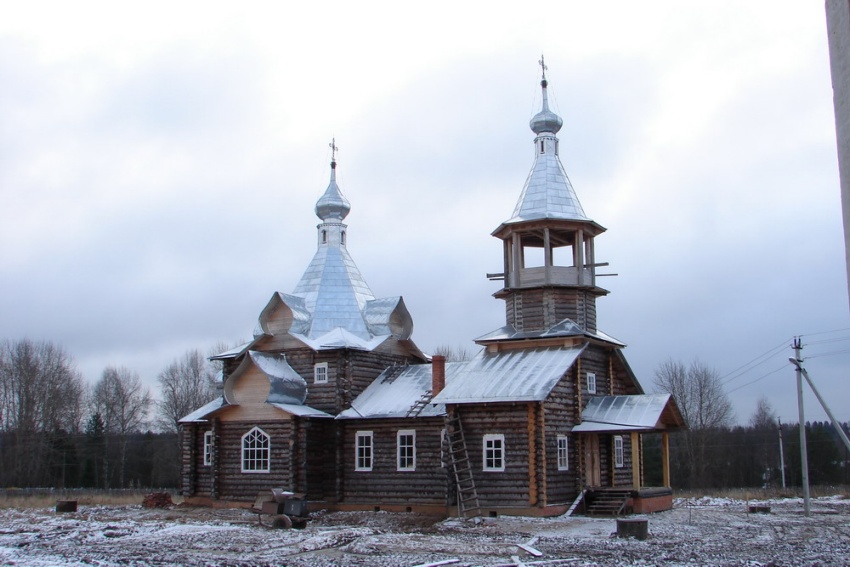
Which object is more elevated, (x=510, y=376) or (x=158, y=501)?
(x=510, y=376)

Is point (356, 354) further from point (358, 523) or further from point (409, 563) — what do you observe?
point (409, 563)

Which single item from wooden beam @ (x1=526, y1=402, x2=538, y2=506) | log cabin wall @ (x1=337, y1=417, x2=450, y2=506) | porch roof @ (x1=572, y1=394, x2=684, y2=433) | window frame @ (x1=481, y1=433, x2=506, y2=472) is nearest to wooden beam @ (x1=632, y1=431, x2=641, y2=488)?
porch roof @ (x1=572, y1=394, x2=684, y2=433)

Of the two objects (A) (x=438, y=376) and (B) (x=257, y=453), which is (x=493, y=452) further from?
(B) (x=257, y=453)

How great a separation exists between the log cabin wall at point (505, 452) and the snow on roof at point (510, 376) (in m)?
0.42

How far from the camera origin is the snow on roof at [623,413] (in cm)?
2527

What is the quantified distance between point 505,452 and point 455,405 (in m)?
1.96

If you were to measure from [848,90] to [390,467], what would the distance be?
971 inches

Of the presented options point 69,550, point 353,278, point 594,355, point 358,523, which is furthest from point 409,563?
point 353,278

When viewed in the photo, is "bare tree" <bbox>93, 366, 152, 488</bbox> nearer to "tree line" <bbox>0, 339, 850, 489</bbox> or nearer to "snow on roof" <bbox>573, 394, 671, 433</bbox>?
"tree line" <bbox>0, 339, 850, 489</bbox>

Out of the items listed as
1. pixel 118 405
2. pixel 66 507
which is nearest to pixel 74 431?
pixel 118 405

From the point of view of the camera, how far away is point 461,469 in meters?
24.9

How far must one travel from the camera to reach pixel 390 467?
27.3m

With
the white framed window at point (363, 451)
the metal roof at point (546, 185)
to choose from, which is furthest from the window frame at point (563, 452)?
the metal roof at point (546, 185)

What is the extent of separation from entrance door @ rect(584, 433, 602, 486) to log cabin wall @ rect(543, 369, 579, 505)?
2.83ft
